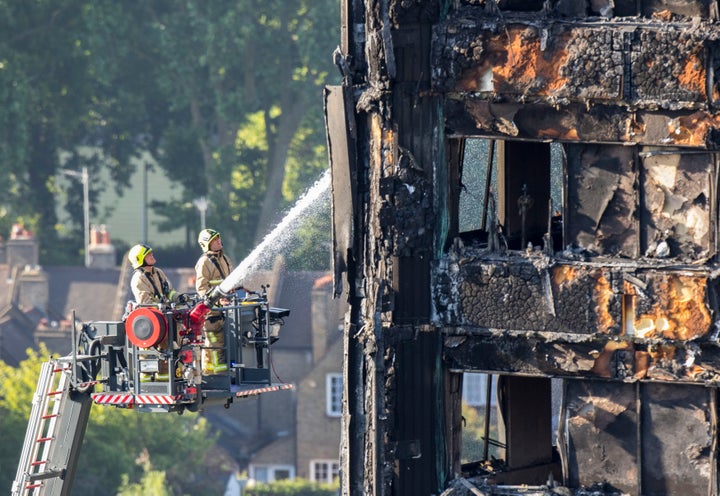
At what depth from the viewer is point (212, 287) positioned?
2336 cm

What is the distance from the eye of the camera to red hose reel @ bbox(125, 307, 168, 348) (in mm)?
21672

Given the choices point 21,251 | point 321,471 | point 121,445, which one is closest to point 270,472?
point 321,471

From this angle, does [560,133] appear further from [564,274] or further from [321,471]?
[321,471]

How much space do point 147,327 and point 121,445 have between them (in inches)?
1653

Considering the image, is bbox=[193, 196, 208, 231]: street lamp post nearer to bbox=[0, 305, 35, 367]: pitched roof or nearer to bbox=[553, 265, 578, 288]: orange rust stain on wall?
bbox=[0, 305, 35, 367]: pitched roof

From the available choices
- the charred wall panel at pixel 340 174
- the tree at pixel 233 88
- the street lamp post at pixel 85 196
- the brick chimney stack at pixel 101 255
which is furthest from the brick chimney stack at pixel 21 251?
the charred wall panel at pixel 340 174

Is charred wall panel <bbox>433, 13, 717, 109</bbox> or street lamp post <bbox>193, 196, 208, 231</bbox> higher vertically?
street lamp post <bbox>193, 196, 208, 231</bbox>

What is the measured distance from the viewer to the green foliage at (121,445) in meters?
60.8

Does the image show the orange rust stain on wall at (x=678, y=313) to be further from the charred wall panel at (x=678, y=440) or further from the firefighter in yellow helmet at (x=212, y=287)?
the firefighter in yellow helmet at (x=212, y=287)

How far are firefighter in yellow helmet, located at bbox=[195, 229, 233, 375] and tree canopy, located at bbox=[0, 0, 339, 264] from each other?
186 ft

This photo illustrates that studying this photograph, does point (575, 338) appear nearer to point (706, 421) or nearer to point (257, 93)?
point (706, 421)

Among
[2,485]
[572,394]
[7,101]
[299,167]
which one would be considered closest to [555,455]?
[572,394]

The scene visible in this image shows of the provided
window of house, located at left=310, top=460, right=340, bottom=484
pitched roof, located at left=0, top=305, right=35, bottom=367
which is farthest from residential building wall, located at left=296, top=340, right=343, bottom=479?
pitched roof, located at left=0, top=305, right=35, bottom=367

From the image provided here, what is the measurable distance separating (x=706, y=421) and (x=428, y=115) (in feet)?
14.6
